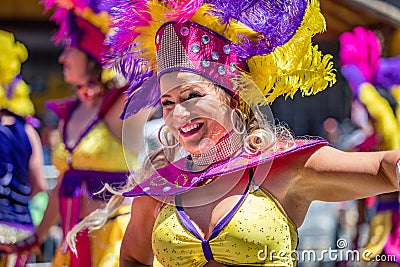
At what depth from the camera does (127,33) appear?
2721 millimetres

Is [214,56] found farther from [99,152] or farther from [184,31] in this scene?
[99,152]

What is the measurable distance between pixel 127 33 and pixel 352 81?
3.11 m

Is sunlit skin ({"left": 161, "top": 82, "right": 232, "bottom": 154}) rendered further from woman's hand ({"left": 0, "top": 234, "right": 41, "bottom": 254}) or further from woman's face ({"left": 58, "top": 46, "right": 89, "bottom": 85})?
woman's hand ({"left": 0, "top": 234, "right": 41, "bottom": 254})

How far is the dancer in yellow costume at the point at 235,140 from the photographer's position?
8.00 feet

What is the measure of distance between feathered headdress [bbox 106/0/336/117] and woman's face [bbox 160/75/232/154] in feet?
0.15

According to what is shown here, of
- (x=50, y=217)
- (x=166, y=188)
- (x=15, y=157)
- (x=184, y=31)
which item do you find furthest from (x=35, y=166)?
(x=184, y=31)

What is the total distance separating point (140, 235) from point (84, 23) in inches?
73.5

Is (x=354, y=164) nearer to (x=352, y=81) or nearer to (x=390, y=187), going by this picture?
(x=390, y=187)

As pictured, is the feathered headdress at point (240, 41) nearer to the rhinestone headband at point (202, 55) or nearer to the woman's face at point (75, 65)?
the rhinestone headband at point (202, 55)

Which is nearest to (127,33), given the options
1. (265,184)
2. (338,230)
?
(265,184)

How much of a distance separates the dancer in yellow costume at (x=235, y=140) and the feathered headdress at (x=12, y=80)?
2.41 meters

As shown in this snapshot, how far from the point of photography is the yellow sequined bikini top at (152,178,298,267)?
243 centimetres

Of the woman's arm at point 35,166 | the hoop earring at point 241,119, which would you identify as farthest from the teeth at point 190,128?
the woman's arm at point 35,166

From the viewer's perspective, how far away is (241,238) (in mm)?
2420
